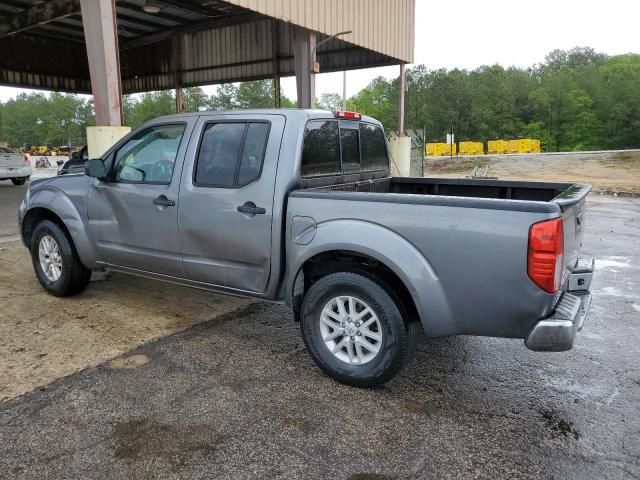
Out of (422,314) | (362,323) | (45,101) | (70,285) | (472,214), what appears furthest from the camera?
(45,101)

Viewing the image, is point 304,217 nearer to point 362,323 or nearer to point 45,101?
point 362,323

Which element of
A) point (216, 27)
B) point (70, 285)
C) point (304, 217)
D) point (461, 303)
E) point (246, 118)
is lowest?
point (70, 285)

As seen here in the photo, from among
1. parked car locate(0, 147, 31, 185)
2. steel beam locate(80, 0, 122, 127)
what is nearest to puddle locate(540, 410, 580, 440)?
steel beam locate(80, 0, 122, 127)

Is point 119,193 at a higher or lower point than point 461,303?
higher

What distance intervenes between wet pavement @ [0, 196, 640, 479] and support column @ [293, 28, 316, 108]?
998cm

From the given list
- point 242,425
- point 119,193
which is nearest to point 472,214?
point 242,425

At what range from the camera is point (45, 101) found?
106 metres

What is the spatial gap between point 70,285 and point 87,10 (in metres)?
5.07

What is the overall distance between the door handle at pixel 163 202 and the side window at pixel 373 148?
1.67 meters

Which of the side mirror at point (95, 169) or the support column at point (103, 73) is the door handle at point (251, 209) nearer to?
the side mirror at point (95, 169)

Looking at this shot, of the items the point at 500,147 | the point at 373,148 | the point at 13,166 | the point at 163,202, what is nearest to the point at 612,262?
the point at 373,148

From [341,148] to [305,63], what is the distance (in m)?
9.32

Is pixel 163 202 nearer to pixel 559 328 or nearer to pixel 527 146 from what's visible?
pixel 559 328

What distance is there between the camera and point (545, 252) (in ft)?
8.79
